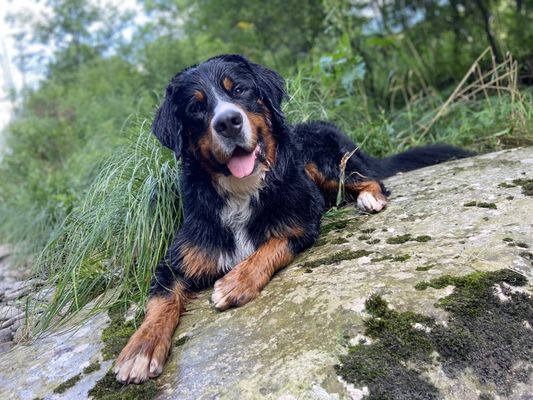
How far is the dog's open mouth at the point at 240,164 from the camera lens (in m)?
2.58

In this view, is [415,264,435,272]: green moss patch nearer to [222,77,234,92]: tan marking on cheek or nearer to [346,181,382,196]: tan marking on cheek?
[346,181,382,196]: tan marking on cheek

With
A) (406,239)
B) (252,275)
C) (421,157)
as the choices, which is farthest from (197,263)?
(421,157)

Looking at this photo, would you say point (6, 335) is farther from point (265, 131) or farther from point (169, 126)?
point (265, 131)

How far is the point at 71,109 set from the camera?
10039 mm

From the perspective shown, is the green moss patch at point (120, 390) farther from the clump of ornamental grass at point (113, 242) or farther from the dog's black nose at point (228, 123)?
the dog's black nose at point (228, 123)

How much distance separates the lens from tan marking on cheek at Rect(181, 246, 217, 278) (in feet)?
8.39

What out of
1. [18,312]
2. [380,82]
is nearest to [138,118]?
[18,312]

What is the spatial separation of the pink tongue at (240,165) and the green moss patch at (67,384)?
1.19 metres

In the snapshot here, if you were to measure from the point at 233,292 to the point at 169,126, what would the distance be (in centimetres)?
102

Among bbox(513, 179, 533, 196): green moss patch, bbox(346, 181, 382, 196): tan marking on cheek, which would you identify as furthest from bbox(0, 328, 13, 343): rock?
bbox(513, 179, 533, 196): green moss patch

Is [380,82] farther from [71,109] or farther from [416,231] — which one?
[71,109]

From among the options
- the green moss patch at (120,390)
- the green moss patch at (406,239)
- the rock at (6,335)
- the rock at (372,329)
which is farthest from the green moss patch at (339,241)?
the rock at (6,335)

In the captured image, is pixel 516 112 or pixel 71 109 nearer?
pixel 516 112

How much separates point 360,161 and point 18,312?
2.48 meters
